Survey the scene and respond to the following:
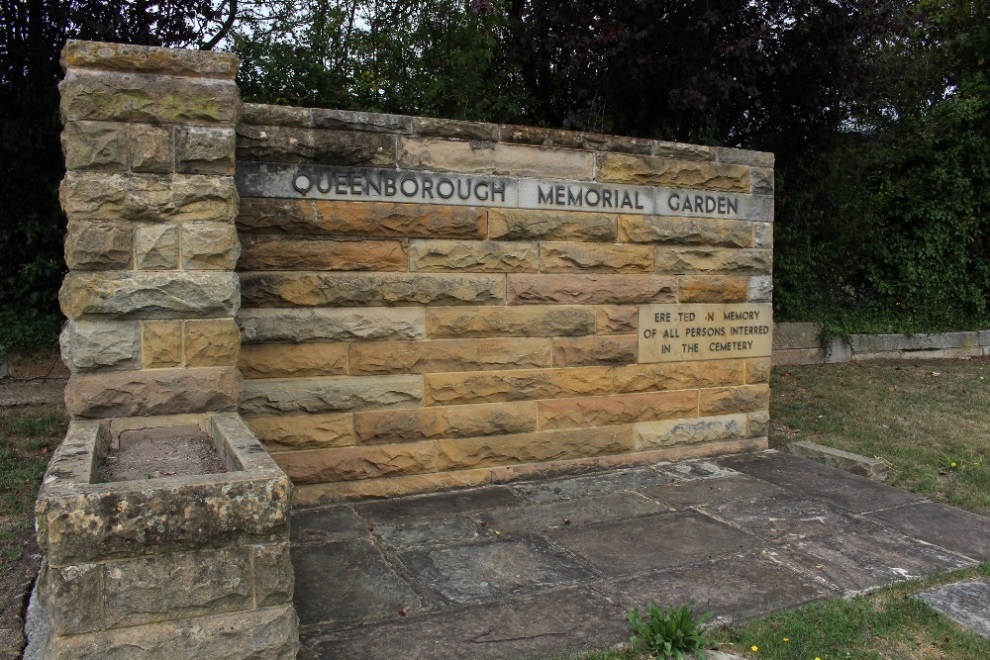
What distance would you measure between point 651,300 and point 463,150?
1766 mm

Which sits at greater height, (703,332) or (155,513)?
(703,332)

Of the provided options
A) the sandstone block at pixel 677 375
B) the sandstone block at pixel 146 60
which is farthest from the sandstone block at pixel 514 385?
the sandstone block at pixel 146 60

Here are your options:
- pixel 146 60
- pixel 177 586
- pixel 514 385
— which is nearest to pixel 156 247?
pixel 146 60

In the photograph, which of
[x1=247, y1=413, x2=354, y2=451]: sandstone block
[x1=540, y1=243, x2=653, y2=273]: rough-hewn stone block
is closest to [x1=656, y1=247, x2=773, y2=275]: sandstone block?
[x1=540, y1=243, x2=653, y2=273]: rough-hewn stone block

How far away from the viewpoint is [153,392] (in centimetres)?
364

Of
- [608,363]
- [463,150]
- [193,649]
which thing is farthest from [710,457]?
[193,649]

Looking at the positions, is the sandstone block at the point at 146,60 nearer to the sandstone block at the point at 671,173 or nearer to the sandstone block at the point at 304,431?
the sandstone block at the point at 304,431

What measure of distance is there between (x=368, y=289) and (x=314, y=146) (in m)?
0.90

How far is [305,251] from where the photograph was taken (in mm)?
4715

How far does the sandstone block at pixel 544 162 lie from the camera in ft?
17.1

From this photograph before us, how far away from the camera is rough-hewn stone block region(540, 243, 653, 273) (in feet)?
17.7

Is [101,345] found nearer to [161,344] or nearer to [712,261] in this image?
[161,344]

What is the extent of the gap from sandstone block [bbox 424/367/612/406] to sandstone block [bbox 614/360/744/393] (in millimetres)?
163

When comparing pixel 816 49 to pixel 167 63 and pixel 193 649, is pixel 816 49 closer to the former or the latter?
pixel 167 63
